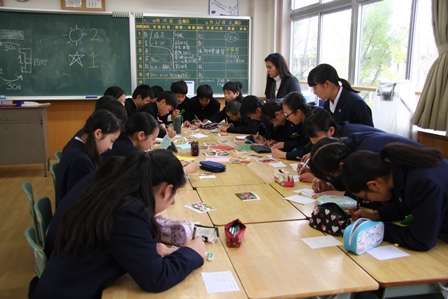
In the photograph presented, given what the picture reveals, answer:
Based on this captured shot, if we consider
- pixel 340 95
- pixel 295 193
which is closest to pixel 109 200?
pixel 295 193

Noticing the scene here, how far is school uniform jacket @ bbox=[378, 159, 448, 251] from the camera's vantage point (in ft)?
5.61

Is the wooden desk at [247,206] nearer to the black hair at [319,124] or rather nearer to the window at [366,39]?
the black hair at [319,124]

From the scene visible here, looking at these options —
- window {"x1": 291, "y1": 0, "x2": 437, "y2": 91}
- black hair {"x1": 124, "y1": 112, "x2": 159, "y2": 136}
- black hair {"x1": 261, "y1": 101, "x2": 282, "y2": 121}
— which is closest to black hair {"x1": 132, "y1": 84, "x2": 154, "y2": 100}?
black hair {"x1": 261, "y1": 101, "x2": 282, "y2": 121}

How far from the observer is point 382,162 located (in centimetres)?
184

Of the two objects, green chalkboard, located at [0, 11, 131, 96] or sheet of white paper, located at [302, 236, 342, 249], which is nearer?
sheet of white paper, located at [302, 236, 342, 249]

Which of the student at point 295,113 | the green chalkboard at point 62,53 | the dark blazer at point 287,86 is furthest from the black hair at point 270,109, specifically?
the green chalkboard at point 62,53

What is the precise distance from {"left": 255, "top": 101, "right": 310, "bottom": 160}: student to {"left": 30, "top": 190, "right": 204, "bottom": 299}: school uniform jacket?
236 centimetres

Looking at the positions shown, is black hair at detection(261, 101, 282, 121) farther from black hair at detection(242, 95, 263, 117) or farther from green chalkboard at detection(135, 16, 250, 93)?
green chalkboard at detection(135, 16, 250, 93)

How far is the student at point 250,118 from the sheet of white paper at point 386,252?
104 inches

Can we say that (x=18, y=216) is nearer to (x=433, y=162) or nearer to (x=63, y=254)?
(x=63, y=254)

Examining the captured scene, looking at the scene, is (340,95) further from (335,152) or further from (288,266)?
(288,266)

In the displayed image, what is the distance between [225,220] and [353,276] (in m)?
0.77

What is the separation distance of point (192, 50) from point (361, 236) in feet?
17.7

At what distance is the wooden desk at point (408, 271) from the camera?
60.6 inches
